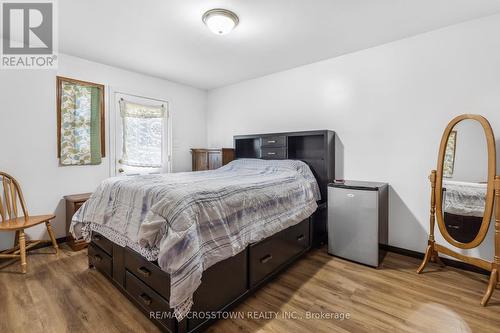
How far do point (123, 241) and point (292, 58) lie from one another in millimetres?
3011

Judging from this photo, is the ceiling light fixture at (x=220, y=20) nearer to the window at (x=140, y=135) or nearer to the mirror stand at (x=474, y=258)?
the window at (x=140, y=135)

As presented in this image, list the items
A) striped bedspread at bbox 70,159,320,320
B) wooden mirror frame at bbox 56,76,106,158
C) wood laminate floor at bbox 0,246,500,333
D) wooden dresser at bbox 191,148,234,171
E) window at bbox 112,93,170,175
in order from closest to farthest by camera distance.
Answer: striped bedspread at bbox 70,159,320,320 → wood laminate floor at bbox 0,246,500,333 → wooden mirror frame at bbox 56,76,106,158 → window at bbox 112,93,170,175 → wooden dresser at bbox 191,148,234,171

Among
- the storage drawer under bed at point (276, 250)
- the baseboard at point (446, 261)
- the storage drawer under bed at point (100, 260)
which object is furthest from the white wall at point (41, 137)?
the baseboard at point (446, 261)

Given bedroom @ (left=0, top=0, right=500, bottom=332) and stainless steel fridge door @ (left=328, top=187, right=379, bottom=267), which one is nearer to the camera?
bedroom @ (left=0, top=0, right=500, bottom=332)

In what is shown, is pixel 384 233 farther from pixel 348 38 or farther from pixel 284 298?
pixel 348 38

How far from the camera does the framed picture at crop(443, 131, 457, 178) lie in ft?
7.64

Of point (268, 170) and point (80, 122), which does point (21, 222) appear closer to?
point (80, 122)

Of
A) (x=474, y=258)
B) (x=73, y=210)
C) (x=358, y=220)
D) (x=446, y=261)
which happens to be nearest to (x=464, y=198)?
(x=474, y=258)

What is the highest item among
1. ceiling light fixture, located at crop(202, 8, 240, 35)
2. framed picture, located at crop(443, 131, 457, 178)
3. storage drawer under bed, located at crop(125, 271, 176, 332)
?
ceiling light fixture, located at crop(202, 8, 240, 35)

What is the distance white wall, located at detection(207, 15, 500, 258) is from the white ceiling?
0.19 metres

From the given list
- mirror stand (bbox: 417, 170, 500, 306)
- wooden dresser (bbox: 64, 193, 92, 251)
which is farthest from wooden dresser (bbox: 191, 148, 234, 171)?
mirror stand (bbox: 417, 170, 500, 306)

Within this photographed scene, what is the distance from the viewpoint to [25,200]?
9.28 feet

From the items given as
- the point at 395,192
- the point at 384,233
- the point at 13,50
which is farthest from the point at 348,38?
the point at 13,50

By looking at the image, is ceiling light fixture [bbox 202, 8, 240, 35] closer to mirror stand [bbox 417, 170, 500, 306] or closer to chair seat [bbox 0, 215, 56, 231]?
mirror stand [bbox 417, 170, 500, 306]
